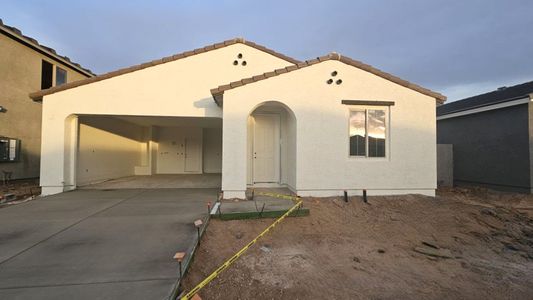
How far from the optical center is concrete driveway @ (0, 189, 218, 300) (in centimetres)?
244

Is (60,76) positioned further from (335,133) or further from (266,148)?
(335,133)

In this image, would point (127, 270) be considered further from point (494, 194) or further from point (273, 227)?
point (494, 194)

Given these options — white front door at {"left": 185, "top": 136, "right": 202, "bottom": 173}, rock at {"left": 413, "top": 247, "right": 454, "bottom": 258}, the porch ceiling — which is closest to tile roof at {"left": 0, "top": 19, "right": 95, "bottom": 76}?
the porch ceiling

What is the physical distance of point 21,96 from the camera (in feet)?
30.3

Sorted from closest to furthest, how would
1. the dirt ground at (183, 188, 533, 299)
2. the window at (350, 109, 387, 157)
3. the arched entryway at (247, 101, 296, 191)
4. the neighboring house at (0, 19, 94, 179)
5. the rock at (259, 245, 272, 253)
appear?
the dirt ground at (183, 188, 533, 299) < the rock at (259, 245, 272, 253) < the window at (350, 109, 387, 157) < the arched entryway at (247, 101, 296, 191) < the neighboring house at (0, 19, 94, 179)

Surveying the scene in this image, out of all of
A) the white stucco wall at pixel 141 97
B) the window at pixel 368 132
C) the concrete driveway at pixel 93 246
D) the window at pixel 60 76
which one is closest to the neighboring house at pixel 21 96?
the window at pixel 60 76

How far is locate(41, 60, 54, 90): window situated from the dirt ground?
1085 cm

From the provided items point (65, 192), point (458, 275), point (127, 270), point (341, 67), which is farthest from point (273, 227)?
point (65, 192)

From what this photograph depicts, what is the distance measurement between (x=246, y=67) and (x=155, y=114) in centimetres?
339

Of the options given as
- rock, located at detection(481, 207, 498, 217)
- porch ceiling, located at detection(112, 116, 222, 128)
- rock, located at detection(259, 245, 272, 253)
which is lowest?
rock, located at detection(259, 245, 272, 253)

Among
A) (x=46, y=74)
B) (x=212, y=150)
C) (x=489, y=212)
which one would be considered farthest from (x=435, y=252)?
(x=46, y=74)

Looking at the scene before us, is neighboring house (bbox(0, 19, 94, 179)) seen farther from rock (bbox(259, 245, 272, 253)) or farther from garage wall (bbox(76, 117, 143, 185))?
rock (bbox(259, 245, 272, 253))

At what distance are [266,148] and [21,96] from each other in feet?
31.6

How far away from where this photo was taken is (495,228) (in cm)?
520
